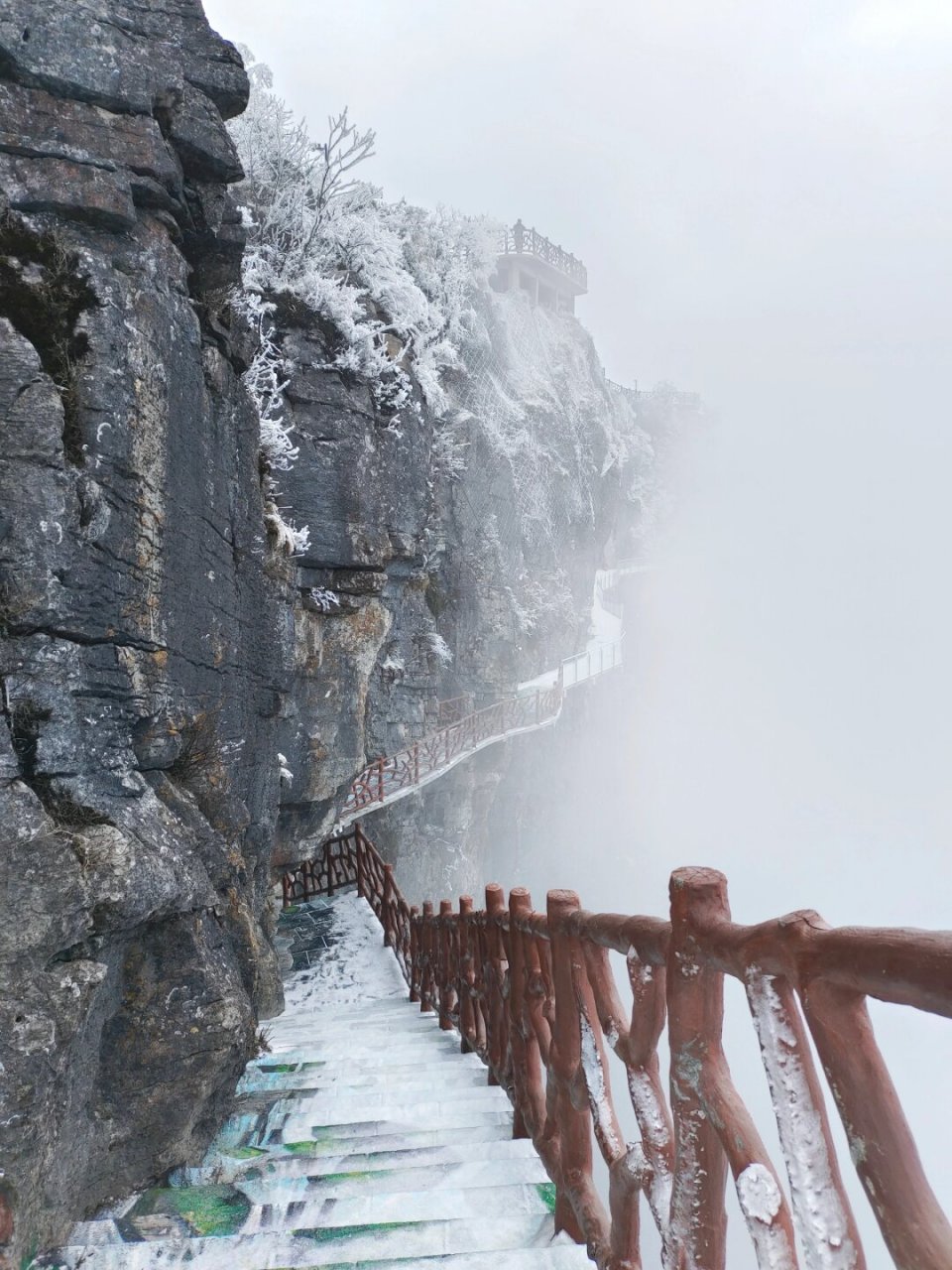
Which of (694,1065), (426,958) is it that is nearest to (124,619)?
(694,1065)

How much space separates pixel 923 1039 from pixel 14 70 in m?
55.4

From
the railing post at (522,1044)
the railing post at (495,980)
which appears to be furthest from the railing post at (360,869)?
the railing post at (522,1044)

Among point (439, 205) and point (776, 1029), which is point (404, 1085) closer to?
point (776, 1029)

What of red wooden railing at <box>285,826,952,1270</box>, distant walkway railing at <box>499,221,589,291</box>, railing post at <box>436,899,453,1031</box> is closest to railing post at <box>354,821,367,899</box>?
railing post at <box>436,899,453,1031</box>

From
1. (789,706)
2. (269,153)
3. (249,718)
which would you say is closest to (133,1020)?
(249,718)

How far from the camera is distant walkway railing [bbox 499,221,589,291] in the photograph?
3316cm

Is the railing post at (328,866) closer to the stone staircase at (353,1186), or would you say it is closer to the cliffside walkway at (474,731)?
the cliffside walkway at (474,731)

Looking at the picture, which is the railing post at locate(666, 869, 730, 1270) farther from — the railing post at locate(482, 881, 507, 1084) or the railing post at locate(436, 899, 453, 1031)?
the railing post at locate(436, 899, 453, 1031)

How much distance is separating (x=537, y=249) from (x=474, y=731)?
2638 cm

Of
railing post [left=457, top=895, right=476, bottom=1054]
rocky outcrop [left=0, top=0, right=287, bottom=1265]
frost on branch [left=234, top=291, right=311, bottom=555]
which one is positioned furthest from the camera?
frost on branch [left=234, top=291, right=311, bottom=555]

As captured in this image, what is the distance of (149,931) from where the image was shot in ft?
13.1

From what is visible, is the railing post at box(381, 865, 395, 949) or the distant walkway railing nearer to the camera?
the railing post at box(381, 865, 395, 949)

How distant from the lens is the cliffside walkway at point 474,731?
13.7 meters

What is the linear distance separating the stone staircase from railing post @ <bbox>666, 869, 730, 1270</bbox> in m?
1.06
